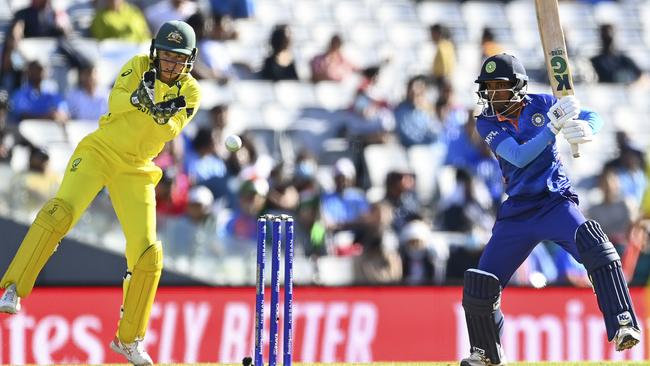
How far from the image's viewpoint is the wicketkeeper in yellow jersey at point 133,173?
729cm

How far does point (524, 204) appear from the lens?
7191 mm

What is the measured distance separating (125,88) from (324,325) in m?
3.74

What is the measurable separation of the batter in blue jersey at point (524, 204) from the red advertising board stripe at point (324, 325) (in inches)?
134

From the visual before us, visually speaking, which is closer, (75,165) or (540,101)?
(540,101)

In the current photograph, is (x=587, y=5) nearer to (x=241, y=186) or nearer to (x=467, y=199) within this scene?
(x=467, y=199)

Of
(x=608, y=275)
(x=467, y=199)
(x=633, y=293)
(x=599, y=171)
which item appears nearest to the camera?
(x=608, y=275)

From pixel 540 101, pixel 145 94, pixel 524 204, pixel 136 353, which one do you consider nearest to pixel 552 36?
pixel 540 101

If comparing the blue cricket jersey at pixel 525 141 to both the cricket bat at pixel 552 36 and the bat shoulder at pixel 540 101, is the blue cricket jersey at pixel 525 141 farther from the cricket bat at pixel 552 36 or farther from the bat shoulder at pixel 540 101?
the cricket bat at pixel 552 36

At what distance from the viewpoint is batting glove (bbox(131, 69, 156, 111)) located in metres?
7.21

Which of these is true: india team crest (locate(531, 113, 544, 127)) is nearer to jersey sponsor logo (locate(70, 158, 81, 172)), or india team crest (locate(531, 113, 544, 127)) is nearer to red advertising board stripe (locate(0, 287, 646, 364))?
jersey sponsor logo (locate(70, 158, 81, 172))

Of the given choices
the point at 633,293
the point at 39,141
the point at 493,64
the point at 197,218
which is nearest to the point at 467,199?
the point at 633,293

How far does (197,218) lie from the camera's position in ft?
34.8

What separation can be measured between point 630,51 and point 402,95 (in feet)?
10.2

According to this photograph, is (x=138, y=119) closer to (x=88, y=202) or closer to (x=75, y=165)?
(x=75, y=165)
